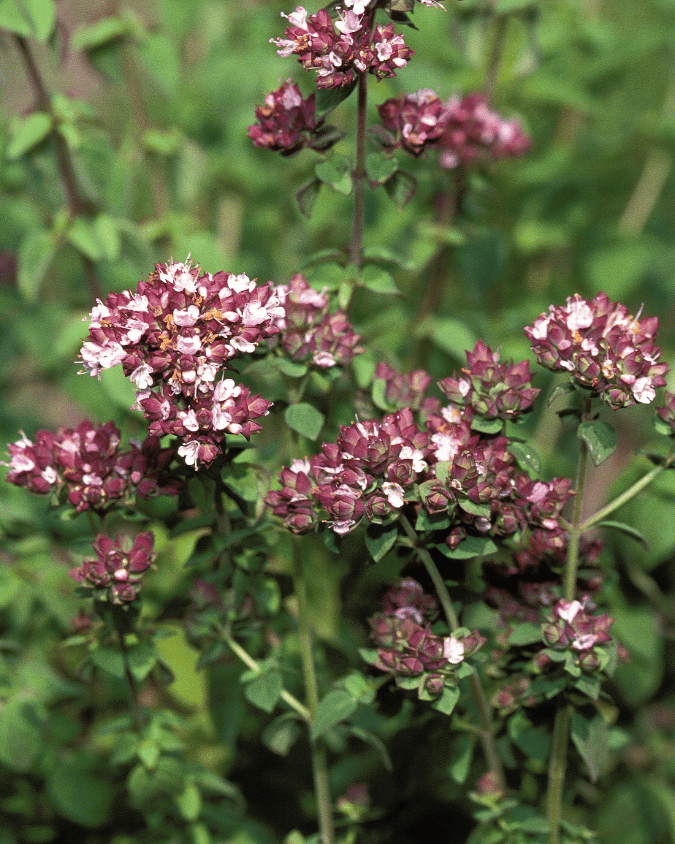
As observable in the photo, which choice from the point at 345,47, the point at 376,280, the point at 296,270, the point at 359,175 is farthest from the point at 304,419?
the point at 296,270

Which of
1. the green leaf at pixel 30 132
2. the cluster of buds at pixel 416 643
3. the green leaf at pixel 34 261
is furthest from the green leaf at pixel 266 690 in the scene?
the green leaf at pixel 30 132

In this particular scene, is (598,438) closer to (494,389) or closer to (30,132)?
(494,389)

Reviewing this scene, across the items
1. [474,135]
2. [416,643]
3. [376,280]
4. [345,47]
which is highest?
[474,135]

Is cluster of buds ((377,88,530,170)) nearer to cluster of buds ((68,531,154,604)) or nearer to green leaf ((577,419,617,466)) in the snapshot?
green leaf ((577,419,617,466))

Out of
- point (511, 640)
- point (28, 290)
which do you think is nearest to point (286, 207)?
point (28, 290)

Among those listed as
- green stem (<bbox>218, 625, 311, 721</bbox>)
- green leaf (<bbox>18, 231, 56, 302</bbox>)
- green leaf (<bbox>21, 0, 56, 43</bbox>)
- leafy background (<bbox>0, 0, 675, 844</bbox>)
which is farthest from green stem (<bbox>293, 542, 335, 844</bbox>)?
green leaf (<bbox>21, 0, 56, 43</bbox>)

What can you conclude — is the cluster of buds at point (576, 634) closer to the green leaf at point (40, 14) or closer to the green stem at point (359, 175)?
the green stem at point (359, 175)
